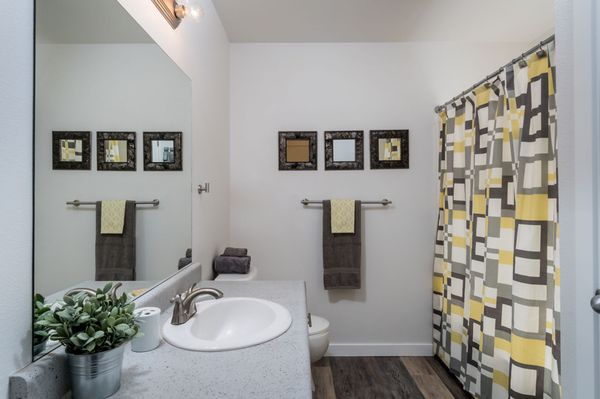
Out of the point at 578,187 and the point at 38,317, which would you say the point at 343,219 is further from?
the point at 38,317

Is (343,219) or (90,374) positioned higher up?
(343,219)

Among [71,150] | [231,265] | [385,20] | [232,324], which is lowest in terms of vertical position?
[232,324]

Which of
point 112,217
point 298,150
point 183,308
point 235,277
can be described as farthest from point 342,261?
point 112,217

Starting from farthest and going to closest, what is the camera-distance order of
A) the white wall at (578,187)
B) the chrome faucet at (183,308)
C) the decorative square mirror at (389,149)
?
the decorative square mirror at (389,149)
the chrome faucet at (183,308)
the white wall at (578,187)

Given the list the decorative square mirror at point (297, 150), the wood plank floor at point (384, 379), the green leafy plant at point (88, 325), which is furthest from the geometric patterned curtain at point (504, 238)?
the green leafy plant at point (88, 325)

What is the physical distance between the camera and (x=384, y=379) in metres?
1.97

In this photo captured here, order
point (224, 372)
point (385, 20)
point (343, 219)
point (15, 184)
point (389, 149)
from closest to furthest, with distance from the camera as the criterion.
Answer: point (15, 184) < point (224, 372) < point (385, 20) < point (343, 219) < point (389, 149)

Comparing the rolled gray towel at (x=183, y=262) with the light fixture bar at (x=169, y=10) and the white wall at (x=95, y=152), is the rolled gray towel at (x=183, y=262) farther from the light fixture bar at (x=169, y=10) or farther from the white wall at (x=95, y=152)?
the light fixture bar at (x=169, y=10)

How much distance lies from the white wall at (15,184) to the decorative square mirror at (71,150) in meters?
0.08

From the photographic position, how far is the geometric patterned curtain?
4.11 feet

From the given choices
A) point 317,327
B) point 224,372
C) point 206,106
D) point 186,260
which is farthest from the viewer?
point 317,327

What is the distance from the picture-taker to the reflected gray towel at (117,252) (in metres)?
0.84

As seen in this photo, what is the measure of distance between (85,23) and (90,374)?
2.92 ft

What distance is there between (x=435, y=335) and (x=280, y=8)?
259cm
